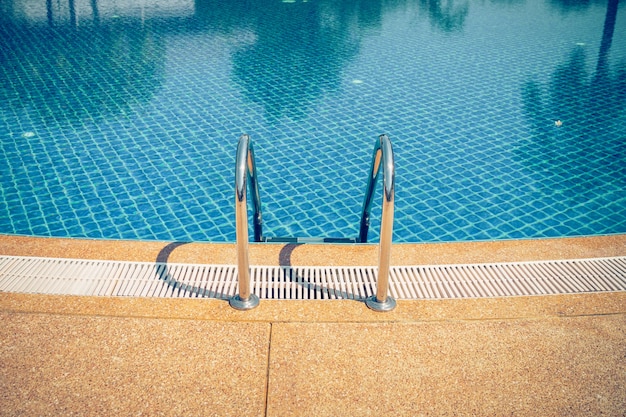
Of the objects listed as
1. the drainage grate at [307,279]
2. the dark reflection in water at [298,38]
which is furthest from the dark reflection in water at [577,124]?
the dark reflection in water at [298,38]

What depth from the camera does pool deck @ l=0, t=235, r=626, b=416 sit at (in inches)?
116

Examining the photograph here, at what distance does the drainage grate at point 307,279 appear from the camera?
380 cm

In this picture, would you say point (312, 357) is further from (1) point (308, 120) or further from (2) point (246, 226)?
(1) point (308, 120)

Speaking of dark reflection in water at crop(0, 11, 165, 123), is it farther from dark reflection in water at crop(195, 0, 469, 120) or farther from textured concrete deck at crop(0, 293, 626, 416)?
textured concrete deck at crop(0, 293, 626, 416)

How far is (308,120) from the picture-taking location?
8.27 m

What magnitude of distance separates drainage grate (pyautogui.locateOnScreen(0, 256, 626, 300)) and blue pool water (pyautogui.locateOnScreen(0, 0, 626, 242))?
5.73 ft

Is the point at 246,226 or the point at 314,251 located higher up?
the point at 246,226

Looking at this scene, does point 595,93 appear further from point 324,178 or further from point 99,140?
point 99,140

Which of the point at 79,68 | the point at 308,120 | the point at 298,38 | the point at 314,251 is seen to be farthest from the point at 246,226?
the point at 298,38

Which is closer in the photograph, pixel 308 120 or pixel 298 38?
pixel 308 120

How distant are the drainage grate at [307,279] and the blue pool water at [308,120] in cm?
175

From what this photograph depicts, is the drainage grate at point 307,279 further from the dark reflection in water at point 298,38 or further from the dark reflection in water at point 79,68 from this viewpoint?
the dark reflection in water at point 79,68

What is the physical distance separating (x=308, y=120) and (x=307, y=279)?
463 centimetres

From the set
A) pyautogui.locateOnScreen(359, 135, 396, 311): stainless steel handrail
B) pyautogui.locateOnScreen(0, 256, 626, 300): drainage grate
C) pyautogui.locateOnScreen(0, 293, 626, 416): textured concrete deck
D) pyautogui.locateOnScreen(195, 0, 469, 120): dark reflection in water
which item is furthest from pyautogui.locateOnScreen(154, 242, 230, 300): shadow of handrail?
pyautogui.locateOnScreen(195, 0, 469, 120): dark reflection in water
